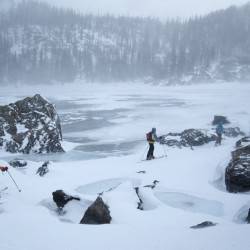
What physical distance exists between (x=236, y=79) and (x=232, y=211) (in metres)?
102

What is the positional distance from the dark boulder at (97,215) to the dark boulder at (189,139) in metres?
13.1

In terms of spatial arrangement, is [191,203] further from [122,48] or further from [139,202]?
[122,48]

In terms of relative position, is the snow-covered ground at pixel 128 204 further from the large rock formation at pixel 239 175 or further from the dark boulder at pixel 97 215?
the large rock formation at pixel 239 175

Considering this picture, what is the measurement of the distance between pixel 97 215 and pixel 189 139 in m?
14.6

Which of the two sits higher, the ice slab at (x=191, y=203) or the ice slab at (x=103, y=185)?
the ice slab at (x=191, y=203)

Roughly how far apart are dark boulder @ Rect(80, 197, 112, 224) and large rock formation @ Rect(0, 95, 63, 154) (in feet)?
46.1

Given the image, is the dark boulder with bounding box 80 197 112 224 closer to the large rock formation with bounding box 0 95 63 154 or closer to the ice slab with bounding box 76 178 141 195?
the ice slab with bounding box 76 178 141 195

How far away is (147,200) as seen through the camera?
428 inches

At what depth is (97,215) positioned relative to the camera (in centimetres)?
859

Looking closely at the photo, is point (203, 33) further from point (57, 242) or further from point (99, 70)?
point (57, 242)

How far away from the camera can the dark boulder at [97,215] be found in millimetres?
8516

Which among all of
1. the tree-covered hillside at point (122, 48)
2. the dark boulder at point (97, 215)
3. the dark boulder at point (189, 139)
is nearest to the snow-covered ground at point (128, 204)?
the dark boulder at point (97, 215)

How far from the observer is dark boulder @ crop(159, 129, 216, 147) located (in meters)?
21.8

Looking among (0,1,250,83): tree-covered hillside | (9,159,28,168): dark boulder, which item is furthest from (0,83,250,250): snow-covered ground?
(0,1,250,83): tree-covered hillside
